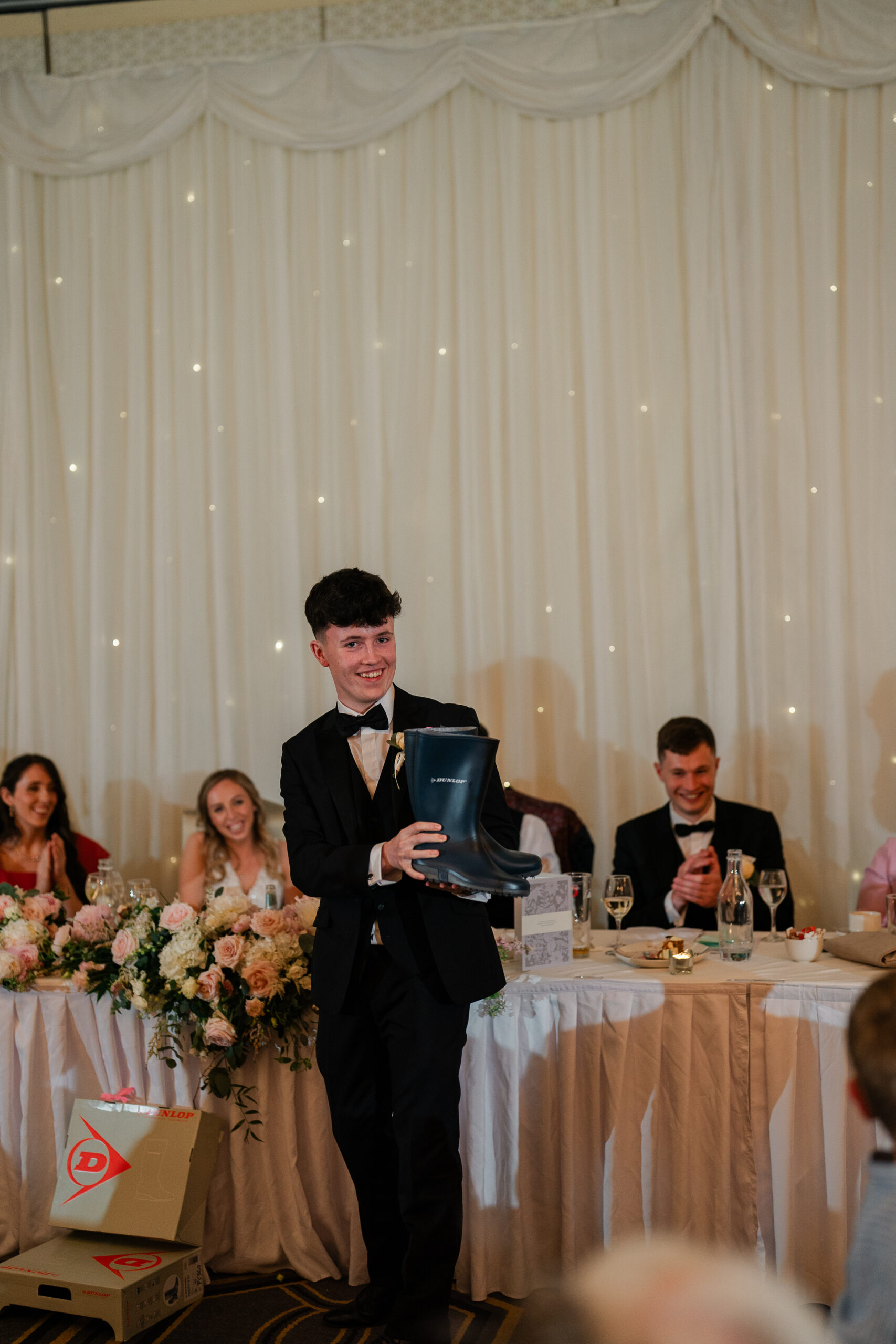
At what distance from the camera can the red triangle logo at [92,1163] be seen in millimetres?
2771

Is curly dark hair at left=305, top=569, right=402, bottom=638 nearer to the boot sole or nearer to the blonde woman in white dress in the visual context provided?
the boot sole

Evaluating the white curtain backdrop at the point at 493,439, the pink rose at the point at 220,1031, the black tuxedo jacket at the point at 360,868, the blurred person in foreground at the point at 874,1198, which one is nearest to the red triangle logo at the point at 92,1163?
the pink rose at the point at 220,1031

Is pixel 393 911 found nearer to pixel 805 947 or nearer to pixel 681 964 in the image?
pixel 681 964

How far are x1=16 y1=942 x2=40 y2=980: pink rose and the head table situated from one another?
0.15 meters

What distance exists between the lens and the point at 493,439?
15.4ft

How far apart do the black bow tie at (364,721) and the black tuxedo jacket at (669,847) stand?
162 cm

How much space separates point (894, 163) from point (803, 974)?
332 centimetres

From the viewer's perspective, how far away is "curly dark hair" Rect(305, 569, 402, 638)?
236 centimetres

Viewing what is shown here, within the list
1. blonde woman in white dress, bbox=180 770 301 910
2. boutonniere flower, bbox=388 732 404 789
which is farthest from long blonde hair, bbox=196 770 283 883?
boutonniere flower, bbox=388 732 404 789

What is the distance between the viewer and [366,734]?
2.46 m

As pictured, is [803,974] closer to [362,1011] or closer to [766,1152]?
[766,1152]

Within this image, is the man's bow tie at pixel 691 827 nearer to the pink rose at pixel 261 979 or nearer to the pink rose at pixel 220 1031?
the pink rose at pixel 261 979

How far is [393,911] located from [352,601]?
2.20 ft

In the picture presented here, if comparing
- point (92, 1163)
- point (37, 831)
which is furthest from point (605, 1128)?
point (37, 831)
